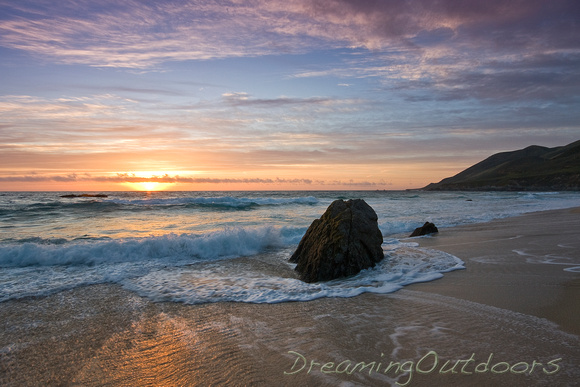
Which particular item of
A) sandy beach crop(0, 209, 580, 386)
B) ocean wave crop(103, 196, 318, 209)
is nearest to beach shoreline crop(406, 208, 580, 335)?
sandy beach crop(0, 209, 580, 386)

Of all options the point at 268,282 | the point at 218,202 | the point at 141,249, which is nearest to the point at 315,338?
the point at 268,282

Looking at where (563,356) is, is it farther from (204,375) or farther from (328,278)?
(328,278)

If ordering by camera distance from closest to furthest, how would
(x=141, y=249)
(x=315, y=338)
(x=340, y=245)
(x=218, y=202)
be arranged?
1. (x=315, y=338)
2. (x=340, y=245)
3. (x=141, y=249)
4. (x=218, y=202)

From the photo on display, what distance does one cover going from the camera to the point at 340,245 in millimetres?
7855

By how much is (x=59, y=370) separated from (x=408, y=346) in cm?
398

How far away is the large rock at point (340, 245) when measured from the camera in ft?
24.9

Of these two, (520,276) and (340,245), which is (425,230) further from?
(340,245)

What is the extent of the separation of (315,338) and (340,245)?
3.84 m

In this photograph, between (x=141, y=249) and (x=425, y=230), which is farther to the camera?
(x=425, y=230)

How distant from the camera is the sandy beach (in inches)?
131

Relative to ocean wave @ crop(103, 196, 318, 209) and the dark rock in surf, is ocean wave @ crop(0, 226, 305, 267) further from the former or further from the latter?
ocean wave @ crop(103, 196, 318, 209)

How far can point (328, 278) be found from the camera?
291 inches

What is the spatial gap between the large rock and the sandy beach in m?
1.65

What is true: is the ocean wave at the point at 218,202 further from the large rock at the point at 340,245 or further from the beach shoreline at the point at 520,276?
the beach shoreline at the point at 520,276
